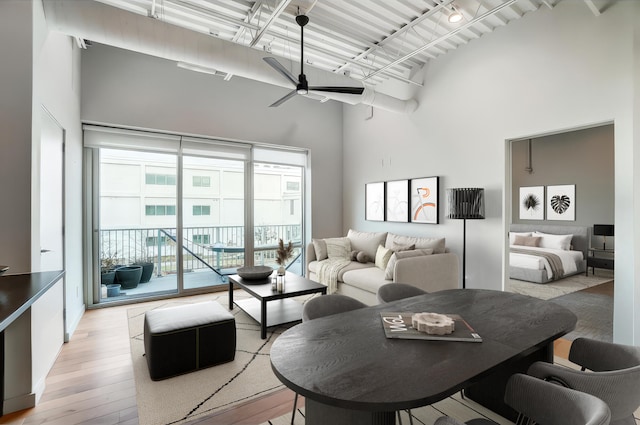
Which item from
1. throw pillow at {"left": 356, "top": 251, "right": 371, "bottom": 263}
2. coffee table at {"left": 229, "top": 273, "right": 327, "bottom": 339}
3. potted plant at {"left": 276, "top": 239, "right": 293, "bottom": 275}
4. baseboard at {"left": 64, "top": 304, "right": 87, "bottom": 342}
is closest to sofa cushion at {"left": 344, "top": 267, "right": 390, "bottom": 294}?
throw pillow at {"left": 356, "top": 251, "right": 371, "bottom": 263}

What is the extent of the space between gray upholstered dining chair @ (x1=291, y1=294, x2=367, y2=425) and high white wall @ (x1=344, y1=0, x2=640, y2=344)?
2576 mm

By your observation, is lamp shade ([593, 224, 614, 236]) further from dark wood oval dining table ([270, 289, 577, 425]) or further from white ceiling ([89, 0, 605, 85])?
dark wood oval dining table ([270, 289, 577, 425])

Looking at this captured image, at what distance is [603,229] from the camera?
563cm

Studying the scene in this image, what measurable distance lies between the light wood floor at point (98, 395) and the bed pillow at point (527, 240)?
397 cm

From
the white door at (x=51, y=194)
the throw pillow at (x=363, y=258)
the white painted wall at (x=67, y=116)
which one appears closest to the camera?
the white painted wall at (x=67, y=116)

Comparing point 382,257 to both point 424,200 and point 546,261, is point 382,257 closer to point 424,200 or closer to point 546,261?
point 424,200

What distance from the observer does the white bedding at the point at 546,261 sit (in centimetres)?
525

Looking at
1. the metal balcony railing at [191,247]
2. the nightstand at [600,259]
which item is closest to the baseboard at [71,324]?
the metal balcony railing at [191,247]

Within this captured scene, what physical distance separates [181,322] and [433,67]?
4528mm

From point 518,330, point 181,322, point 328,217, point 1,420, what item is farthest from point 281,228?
point 518,330

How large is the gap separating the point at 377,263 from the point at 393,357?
331cm

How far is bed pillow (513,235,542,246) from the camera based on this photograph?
6.45m

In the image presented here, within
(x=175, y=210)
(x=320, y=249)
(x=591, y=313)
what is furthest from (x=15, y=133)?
(x=591, y=313)

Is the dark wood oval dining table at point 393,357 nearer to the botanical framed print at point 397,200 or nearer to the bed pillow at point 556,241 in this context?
the botanical framed print at point 397,200
